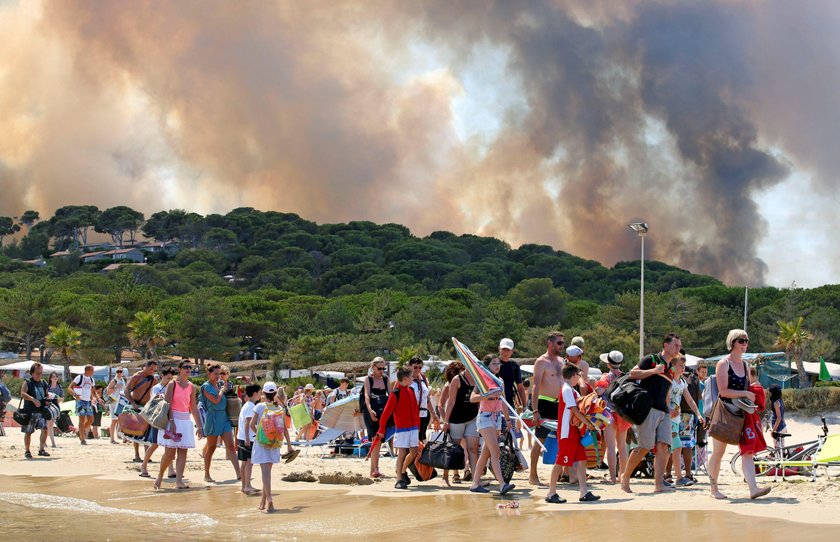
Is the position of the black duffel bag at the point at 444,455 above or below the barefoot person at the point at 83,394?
below

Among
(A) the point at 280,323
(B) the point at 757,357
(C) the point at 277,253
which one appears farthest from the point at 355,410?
(C) the point at 277,253

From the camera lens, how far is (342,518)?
9312mm

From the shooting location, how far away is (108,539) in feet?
29.0

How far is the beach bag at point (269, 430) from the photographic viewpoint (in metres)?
9.68

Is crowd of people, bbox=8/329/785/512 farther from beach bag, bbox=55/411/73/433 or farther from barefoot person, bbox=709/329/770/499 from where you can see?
beach bag, bbox=55/411/73/433

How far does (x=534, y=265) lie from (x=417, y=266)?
15487 mm

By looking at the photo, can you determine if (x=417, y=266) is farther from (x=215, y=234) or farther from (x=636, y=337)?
(x=636, y=337)

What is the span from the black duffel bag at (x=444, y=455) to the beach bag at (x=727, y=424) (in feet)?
9.29

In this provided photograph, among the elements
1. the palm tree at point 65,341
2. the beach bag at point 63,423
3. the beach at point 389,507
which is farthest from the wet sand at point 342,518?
the palm tree at point 65,341

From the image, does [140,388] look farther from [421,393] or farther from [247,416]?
[421,393]

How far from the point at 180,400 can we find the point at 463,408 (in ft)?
11.4

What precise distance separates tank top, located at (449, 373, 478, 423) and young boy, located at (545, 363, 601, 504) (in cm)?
131

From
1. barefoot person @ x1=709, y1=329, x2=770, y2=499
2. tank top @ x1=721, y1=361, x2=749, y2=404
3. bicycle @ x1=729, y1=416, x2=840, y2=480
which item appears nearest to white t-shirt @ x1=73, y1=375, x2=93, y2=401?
bicycle @ x1=729, y1=416, x2=840, y2=480

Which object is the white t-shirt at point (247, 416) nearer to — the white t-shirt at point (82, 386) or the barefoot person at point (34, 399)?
the barefoot person at point (34, 399)
